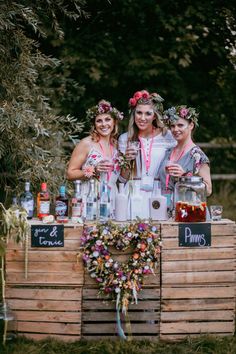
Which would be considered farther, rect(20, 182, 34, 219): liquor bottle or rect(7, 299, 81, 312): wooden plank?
rect(20, 182, 34, 219): liquor bottle

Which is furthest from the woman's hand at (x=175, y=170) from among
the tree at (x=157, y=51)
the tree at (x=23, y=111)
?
the tree at (x=157, y=51)

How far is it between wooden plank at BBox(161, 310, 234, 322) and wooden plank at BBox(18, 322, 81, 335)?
0.59 metres

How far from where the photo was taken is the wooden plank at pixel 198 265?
4.16 metres

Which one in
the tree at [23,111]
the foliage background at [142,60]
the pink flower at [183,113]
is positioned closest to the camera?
the pink flower at [183,113]

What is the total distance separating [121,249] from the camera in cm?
409

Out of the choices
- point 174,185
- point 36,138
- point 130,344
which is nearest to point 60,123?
point 36,138

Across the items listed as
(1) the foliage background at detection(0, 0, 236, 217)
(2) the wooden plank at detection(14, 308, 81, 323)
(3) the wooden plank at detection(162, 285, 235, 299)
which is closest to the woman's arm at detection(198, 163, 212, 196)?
(3) the wooden plank at detection(162, 285, 235, 299)

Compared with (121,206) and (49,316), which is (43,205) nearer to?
(121,206)

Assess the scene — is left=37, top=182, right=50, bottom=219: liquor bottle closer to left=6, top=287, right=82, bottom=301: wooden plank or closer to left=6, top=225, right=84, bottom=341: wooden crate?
left=6, top=225, right=84, bottom=341: wooden crate

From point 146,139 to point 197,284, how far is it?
1143mm

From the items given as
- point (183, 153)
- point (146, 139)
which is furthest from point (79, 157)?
point (183, 153)

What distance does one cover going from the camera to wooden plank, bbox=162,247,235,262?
4.15 m

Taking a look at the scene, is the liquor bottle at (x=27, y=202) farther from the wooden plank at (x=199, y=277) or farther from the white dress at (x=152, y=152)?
the wooden plank at (x=199, y=277)

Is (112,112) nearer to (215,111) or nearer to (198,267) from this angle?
(198,267)
